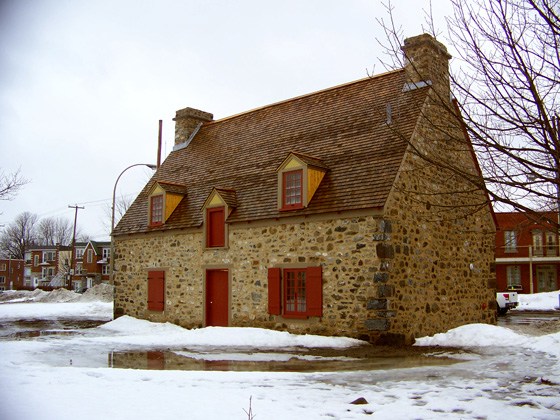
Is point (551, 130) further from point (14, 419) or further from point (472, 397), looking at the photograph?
point (14, 419)

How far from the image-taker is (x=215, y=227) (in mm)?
17203

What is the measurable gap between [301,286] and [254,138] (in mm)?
7061

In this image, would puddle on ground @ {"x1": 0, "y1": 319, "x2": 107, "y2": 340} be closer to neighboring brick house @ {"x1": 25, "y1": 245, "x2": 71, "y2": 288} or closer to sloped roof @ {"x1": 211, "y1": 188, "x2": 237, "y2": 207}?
sloped roof @ {"x1": 211, "y1": 188, "x2": 237, "y2": 207}

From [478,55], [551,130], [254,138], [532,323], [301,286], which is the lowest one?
[532,323]

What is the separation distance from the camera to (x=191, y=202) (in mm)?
18953

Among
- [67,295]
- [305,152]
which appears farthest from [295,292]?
[67,295]

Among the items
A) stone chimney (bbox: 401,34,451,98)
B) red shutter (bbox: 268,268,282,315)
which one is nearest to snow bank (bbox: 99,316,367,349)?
red shutter (bbox: 268,268,282,315)

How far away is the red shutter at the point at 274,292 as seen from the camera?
1493 centimetres

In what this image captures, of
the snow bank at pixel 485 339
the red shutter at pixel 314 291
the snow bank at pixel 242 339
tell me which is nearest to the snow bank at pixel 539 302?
the snow bank at pixel 485 339

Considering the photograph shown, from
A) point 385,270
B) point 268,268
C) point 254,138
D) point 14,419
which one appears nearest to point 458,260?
point 385,270

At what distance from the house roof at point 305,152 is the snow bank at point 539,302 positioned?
61.0 feet

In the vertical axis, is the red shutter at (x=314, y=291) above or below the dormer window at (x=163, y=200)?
below

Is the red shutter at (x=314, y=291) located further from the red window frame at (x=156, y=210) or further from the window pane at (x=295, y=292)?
the red window frame at (x=156, y=210)

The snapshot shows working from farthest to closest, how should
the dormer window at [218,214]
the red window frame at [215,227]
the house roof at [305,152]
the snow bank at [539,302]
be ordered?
the snow bank at [539,302] < the red window frame at [215,227] < the dormer window at [218,214] < the house roof at [305,152]
